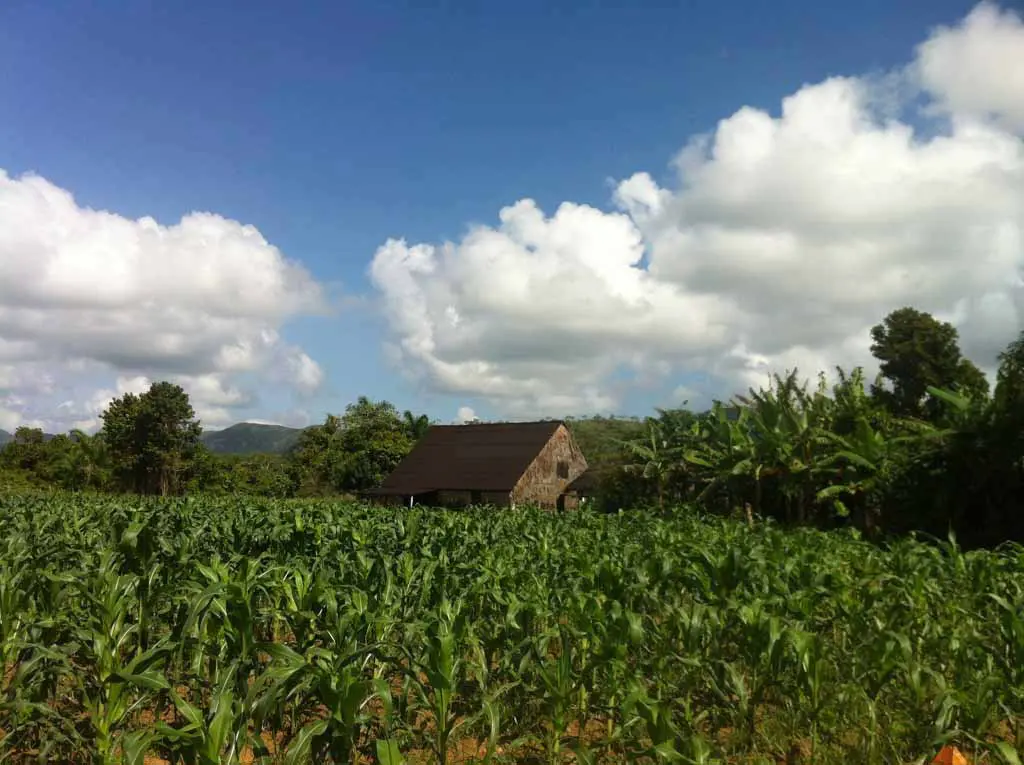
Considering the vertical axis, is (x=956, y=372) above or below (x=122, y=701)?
above

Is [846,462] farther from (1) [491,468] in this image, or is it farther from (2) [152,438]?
(2) [152,438]

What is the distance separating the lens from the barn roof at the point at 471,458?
34.8m

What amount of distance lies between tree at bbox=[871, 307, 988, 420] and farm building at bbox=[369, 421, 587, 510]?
1525 centimetres

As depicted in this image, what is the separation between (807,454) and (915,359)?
20.2 metres

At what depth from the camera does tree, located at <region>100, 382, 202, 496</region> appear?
3978 centimetres

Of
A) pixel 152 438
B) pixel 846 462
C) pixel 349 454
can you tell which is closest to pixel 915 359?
pixel 846 462

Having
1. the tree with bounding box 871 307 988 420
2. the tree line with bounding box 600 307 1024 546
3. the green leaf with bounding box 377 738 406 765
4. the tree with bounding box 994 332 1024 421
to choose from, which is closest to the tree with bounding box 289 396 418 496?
the tree line with bounding box 600 307 1024 546

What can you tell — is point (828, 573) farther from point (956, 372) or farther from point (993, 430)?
point (956, 372)

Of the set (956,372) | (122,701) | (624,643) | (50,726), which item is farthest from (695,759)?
(956,372)

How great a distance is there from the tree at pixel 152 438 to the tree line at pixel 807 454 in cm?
7

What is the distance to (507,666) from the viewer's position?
16.9 ft

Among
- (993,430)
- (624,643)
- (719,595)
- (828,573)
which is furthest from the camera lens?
Answer: (993,430)

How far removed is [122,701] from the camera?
14.6ft

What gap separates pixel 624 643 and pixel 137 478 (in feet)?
137
